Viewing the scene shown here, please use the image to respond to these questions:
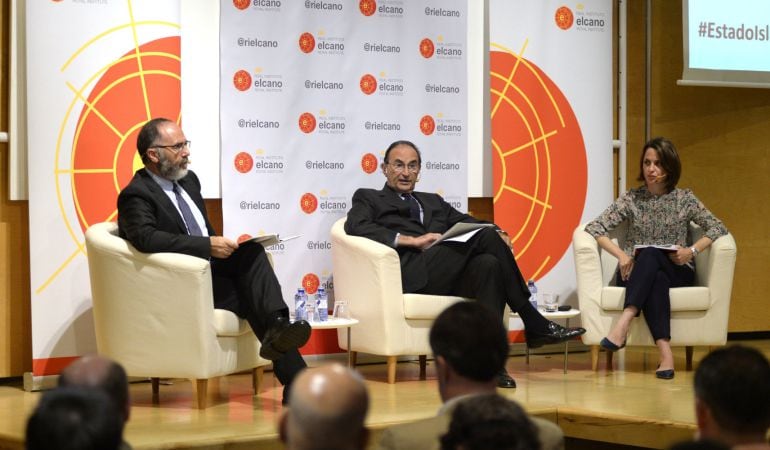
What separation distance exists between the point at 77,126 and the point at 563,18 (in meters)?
2.94

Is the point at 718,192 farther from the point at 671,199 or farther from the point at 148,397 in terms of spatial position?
the point at 148,397

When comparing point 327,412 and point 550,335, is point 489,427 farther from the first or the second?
point 550,335

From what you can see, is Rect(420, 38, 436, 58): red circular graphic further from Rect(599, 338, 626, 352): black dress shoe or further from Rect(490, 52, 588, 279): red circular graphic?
Rect(599, 338, 626, 352): black dress shoe

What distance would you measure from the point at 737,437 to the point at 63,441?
118 cm

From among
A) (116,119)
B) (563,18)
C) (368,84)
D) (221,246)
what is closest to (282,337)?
(221,246)

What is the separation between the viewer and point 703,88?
677 cm

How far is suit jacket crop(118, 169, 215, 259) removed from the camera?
4.33 m

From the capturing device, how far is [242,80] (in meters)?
5.44

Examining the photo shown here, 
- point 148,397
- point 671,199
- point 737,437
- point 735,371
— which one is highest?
point 671,199

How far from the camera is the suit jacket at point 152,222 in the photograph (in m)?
4.33

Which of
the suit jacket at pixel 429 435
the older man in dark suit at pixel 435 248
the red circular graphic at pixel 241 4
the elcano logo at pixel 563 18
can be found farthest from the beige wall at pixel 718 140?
the suit jacket at pixel 429 435

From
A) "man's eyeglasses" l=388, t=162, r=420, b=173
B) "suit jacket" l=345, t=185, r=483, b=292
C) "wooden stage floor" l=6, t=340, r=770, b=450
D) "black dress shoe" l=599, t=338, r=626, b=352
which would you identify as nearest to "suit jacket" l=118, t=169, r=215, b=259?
"wooden stage floor" l=6, t=340, r=770, b=450

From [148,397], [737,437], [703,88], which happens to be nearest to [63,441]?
[737,437]

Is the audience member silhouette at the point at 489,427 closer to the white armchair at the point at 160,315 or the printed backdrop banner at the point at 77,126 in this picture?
the white armchair at the point at 160,315
